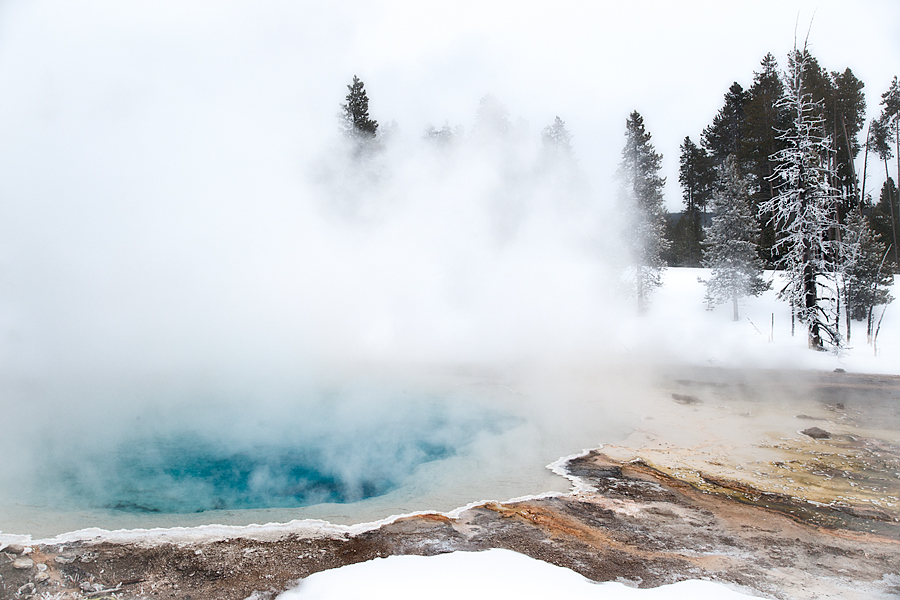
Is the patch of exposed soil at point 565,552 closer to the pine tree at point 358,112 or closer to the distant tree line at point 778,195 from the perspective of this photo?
the distant tree line at point 778,195

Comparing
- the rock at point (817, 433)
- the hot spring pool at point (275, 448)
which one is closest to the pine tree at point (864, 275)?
the rock at point (817, 433)

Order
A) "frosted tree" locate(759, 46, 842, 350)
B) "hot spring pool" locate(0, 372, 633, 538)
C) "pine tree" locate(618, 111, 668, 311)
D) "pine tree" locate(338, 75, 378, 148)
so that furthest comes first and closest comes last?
"pine tree" locate(338, 75, 378, 148)
"pine tree" locate(618, 111, 668, 311)
"frosted tree" locate(759, 46, 842, 350)
"hot spring pool" locate(0, 372, 633, 538)

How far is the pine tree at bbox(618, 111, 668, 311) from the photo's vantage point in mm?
18922

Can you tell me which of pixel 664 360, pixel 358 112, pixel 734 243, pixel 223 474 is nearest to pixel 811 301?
pixel 664 360

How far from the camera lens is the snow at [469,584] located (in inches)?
133

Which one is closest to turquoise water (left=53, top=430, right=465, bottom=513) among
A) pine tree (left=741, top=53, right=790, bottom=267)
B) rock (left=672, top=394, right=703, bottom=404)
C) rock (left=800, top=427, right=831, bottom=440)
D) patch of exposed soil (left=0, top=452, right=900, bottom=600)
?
patch of exposed soil (left=0, top=452, right=900, bottom=600)

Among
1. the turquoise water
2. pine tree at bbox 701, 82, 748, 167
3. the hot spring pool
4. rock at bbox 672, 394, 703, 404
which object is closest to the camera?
the hot spring pool

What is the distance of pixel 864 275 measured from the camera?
15102 millimetres

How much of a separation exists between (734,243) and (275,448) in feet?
55.0

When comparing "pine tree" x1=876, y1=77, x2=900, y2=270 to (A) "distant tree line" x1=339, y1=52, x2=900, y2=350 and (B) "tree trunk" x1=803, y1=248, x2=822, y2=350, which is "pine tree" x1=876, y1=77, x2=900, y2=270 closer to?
(A) "distant tree line" x1=339, y1=52, x2=900, y2=350

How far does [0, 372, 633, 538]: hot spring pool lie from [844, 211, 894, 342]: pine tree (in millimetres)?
10782

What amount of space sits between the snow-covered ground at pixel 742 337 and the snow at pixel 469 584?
34.8 feet

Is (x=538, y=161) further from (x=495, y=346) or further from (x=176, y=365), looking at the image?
(x=176, y=365)

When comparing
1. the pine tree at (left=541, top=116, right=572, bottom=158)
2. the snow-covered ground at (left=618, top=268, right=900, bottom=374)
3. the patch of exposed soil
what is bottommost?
the patch of exposed soil
